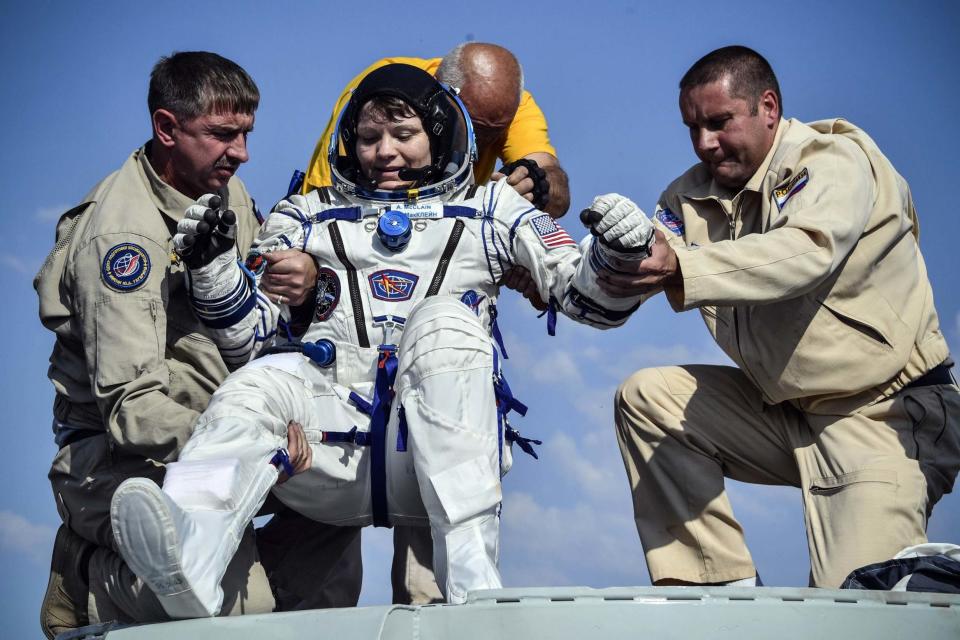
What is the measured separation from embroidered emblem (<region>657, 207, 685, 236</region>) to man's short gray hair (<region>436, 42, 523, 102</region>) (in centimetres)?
138

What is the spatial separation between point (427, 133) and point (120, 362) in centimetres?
169

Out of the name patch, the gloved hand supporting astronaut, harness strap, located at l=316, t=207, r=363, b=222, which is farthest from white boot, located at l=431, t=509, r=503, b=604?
harness strap, located at l=316, t=207, r=363, b=222

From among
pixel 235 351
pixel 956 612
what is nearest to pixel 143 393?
pixel 235 351

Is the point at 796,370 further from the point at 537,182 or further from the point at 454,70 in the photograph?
the point at 454,70

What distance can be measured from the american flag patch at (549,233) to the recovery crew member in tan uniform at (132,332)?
3.35 feet

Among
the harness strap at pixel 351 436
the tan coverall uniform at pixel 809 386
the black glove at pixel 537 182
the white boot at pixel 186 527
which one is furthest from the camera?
the black glove at pixel 537 182

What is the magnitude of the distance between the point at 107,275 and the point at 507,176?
2157 millimetres

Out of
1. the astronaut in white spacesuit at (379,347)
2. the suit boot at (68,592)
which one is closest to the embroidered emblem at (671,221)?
the astronaut in white spacesuit at (379,347)

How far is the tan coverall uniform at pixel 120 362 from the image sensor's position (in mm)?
4359

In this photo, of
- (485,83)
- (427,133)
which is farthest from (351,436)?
(485,83)

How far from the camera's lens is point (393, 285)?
4.85 metres

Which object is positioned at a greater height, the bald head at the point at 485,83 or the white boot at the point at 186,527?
the bald head at the point at 485,83

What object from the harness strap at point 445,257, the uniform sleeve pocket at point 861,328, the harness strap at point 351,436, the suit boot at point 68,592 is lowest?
the suit boot at point 68,592

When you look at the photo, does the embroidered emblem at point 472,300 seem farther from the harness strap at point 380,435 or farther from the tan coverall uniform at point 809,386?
the tan coverall uniform at point 809,386
